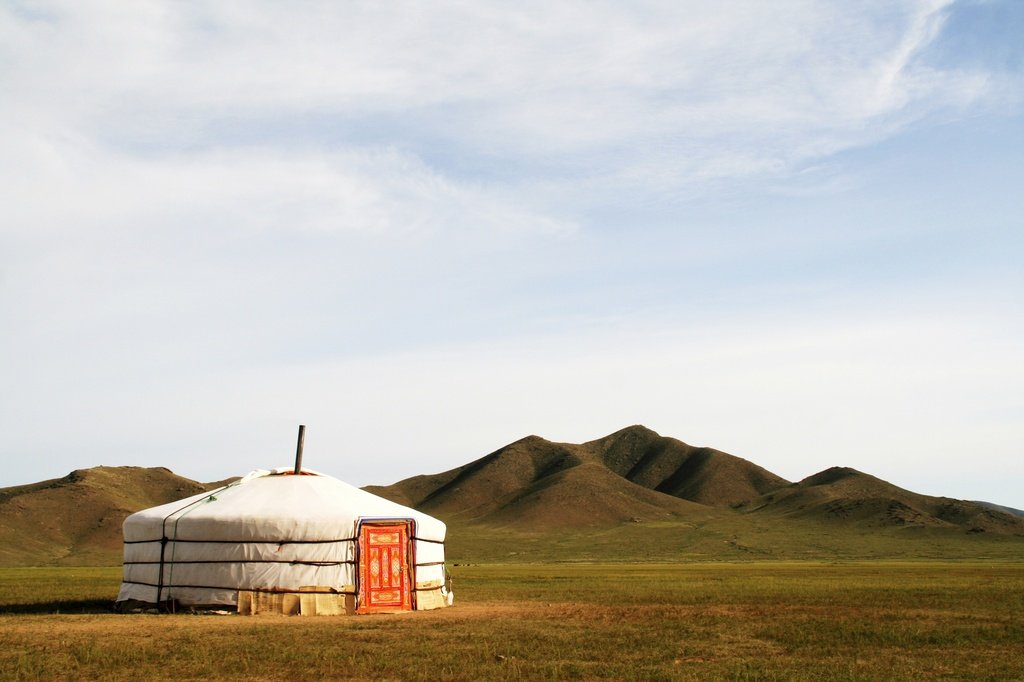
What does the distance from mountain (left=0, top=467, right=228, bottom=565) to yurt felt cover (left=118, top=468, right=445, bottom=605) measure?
5341 cm

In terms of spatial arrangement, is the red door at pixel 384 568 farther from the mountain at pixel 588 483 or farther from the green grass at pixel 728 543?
the mountain at pixel 588 483

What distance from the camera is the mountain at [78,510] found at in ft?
251

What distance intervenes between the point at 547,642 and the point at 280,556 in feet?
21.3

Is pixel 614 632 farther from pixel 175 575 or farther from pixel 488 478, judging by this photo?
pixel 488 478

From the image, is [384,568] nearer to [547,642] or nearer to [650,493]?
[547,642]

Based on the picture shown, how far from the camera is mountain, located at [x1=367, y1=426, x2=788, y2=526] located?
11212 centimetres

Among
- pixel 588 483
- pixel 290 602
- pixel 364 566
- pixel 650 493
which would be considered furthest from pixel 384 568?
pixel 650 493

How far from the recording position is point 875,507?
100875mm

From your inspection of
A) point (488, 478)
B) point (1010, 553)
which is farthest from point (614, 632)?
point (488, 478)

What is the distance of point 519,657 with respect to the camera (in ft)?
40.5

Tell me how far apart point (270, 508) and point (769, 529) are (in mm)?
78586

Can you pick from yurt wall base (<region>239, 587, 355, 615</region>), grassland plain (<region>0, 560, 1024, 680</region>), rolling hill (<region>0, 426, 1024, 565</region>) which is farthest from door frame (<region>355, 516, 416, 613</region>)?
rolling hill (<region>0, 426, 1024, 565</region>)

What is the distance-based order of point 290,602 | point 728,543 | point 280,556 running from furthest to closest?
point 728,543
point 280,556
point 290,602

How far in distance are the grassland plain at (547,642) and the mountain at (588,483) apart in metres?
86.0
